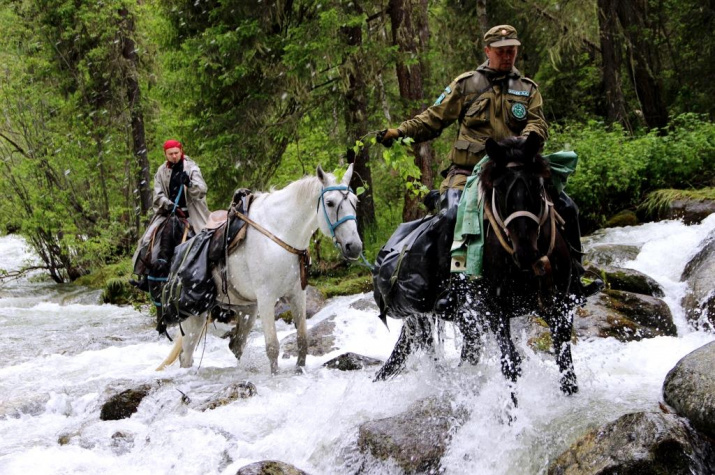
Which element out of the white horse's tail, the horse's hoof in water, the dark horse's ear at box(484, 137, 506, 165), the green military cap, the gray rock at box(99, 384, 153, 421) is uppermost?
the green military cap

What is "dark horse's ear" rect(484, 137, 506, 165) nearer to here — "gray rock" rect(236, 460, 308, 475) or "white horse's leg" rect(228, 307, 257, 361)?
"gray rock" rect(236, 460, 308, 475)

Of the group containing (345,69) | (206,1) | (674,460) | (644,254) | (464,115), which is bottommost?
(644,254)

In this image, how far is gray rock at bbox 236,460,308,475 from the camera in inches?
195

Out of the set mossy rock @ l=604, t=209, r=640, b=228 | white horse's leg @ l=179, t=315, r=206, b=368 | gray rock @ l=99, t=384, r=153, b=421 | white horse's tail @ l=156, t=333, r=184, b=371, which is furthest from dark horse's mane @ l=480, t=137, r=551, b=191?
mossy rock @ l=604, t=209, r=640, b=228

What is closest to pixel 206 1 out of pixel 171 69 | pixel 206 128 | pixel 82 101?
pixel 171 69

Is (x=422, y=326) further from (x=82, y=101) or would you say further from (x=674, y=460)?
(x=82, y=101)

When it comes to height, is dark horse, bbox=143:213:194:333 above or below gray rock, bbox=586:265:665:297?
above

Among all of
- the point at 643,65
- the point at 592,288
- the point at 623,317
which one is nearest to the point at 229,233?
the point at 592,288

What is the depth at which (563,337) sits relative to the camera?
529 centimetres

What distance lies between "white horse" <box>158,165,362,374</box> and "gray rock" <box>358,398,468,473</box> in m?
1.85

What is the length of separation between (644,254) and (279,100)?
8119 millimetres

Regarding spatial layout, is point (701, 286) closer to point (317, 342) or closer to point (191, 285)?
point (317, 342)

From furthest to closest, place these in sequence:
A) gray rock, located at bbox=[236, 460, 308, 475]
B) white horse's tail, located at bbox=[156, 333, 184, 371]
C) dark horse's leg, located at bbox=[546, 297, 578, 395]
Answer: white horse's tail, located at bbox=[156, 333, 184, 371] < dark horse's leg, located at bbox=[546, 297, 578, 395] < gray rock, located at bbox=[236, 460, 308, 475]

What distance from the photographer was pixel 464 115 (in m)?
5.75
